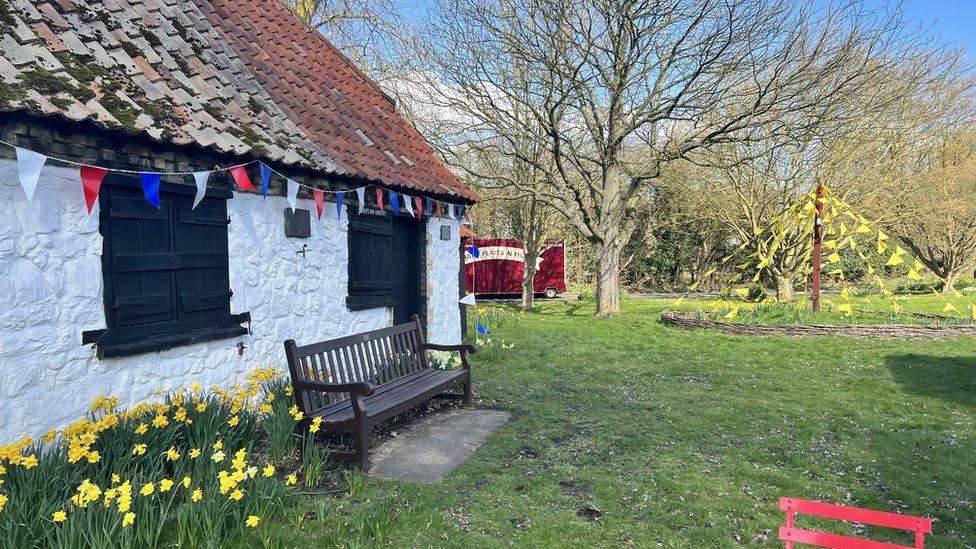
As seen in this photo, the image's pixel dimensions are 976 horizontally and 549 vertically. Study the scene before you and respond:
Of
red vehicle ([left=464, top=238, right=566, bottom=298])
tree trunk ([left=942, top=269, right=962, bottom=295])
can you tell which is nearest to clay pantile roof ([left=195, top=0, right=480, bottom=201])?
red vehicle ([left=464, top=238, right=566, bottom=298])

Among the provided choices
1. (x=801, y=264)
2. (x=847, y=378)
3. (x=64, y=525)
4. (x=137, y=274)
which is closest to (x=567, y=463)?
(x=64, y=525)

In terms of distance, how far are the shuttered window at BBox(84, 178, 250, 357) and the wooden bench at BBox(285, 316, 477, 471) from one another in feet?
3.14

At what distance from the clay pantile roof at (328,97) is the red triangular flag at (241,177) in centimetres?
139

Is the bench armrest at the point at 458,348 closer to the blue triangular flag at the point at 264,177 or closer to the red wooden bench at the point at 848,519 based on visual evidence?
the blue triangular flag at the point at 264,177

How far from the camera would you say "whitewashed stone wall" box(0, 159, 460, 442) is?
154 inches

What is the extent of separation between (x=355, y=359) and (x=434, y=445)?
3.65 feet

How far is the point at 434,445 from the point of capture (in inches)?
215

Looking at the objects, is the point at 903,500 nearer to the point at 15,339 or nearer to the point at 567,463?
the point at 567,463

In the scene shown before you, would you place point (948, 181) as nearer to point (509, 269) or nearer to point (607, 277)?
point (607, 277)

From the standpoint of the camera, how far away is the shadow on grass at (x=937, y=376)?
7.05 metres

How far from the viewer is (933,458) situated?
195 inches

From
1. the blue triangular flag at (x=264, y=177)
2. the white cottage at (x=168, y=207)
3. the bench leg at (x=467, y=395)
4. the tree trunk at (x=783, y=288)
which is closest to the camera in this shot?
the white cottage at (x=168, y=207)

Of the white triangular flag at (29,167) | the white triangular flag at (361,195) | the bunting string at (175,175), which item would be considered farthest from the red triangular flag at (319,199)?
the white triangular flag at (29,167)

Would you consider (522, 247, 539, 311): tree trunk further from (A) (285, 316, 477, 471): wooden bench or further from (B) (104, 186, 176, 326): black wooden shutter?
(B) (104, 186, 176, 326): black wooden shutter
